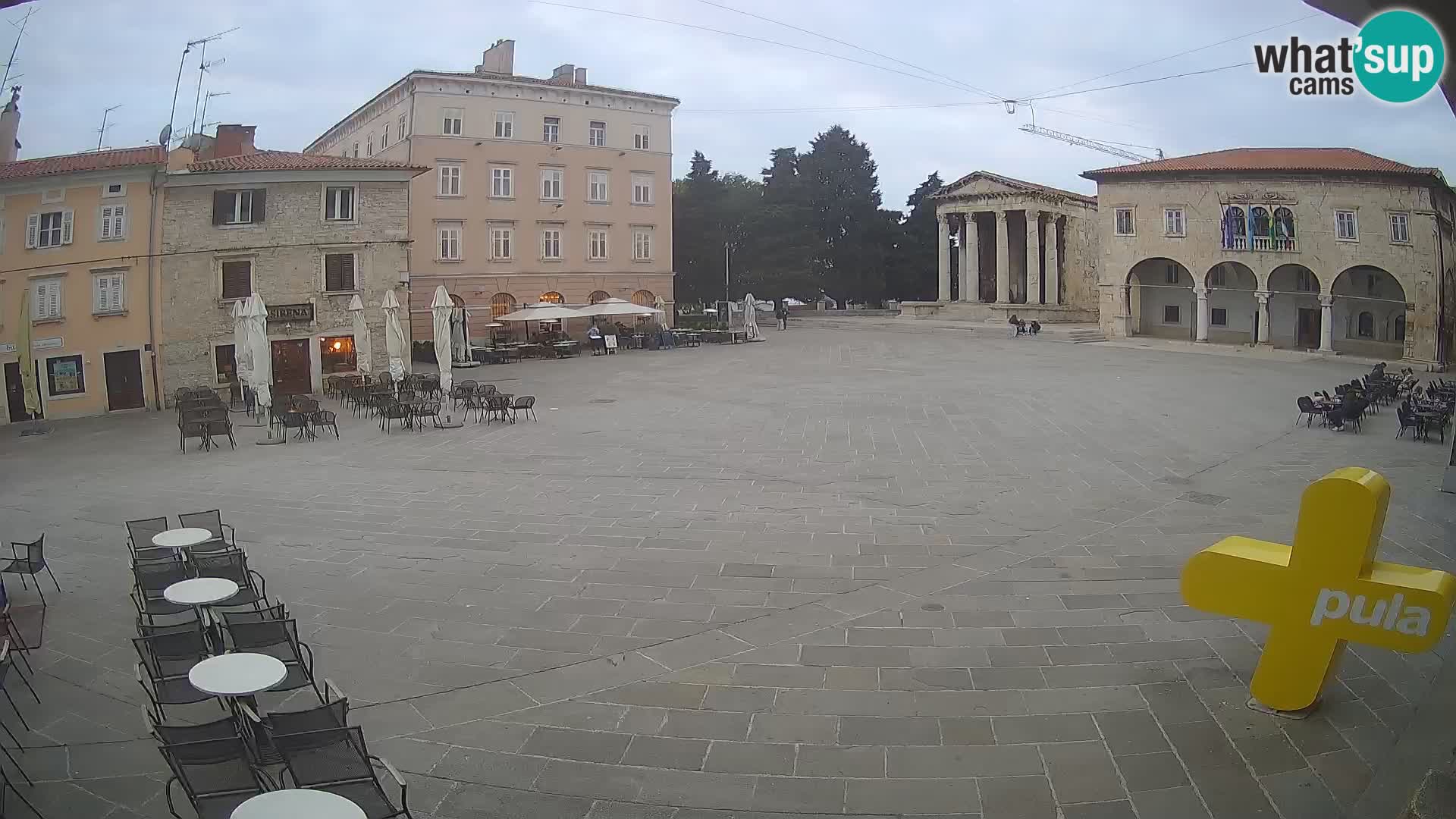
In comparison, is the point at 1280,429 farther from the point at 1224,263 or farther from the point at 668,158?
the point at 668,158

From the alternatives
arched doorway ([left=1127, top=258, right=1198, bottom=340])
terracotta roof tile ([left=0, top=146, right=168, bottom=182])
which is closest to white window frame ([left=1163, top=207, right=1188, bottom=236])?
arched doorway ([left=1127, top=258, right=1198, bottom=340])

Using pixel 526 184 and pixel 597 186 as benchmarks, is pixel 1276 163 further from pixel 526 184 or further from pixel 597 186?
pixel 526 184

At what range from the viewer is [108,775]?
4.91 m

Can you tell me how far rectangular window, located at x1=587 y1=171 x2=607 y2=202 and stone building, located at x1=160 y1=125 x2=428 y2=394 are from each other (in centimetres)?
1310

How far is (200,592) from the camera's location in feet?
21.5

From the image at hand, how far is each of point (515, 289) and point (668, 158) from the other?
9.56 m

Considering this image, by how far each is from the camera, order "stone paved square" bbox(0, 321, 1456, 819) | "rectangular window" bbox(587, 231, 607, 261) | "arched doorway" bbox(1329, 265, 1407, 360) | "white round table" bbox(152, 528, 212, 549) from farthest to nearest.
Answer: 1. "rectangular window" bbox(587, 231, 607, 261)
2. "arched doorway" bbox(1329, 265, 1407, 360)
3. "white round table" bbox(152, 528, 212, 549)
4. "stone paved square" bbox(0, 321, 1456, 819)

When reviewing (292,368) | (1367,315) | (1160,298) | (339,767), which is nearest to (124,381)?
(292,368)

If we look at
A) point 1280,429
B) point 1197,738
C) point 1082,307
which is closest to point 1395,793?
point 1197,738

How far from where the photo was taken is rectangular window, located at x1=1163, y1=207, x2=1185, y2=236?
36812 mm

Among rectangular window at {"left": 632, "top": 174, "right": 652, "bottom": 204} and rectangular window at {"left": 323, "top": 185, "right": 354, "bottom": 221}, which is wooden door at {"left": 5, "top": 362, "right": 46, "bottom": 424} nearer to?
rectangular window at {"left": 323, "top": 185, "right": 354, "bottom": 221}

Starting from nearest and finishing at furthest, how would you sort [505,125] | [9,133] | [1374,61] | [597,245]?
1. [1374,61]
2. [9,133]
3. [505,125]
4. [597,245]

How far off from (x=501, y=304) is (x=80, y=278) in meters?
19.4

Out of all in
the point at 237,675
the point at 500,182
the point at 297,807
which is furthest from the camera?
the point at 500,182
